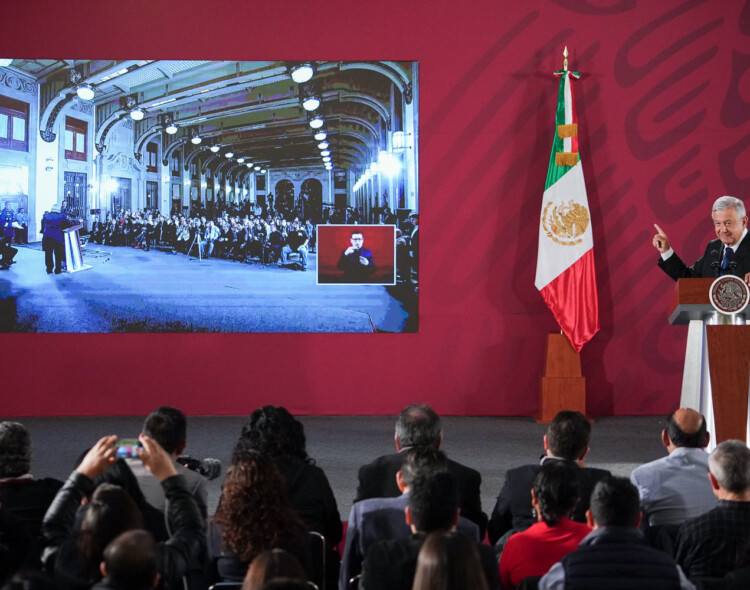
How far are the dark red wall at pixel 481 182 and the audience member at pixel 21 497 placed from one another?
15.4ft

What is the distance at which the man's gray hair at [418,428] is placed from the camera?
346cm

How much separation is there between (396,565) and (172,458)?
1255 mm

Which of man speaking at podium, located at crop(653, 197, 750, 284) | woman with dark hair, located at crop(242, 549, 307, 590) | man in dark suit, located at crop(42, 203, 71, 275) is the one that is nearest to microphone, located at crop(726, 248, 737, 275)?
man speaking at podium, located at crop(653, 197, 750, 284)

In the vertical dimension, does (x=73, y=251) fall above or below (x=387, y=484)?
above

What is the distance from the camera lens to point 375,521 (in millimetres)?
2801

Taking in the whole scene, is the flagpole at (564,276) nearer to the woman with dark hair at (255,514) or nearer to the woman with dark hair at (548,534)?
the woman with dark hair at (548,534)

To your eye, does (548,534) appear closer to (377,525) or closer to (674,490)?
(377,525)

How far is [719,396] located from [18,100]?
6065 mm

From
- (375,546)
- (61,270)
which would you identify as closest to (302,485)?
(375,546)

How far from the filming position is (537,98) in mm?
7723

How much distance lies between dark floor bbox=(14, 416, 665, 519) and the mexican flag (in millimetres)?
894

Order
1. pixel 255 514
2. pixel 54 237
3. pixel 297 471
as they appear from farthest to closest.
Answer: pixel 54 237, pixel 297 471, pixel 255 514

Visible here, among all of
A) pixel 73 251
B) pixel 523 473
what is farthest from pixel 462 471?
pixel 73 251

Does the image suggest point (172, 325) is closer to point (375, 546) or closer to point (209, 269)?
point (209, 269)
